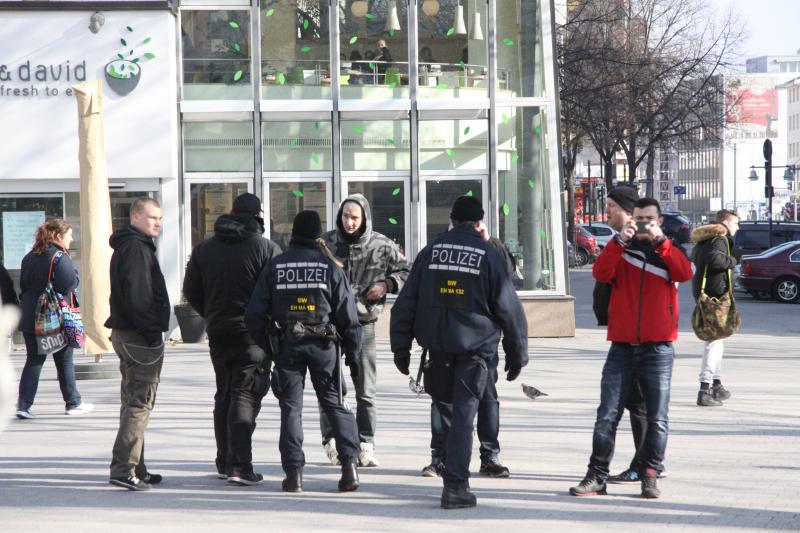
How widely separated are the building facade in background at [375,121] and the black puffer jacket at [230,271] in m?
10.8

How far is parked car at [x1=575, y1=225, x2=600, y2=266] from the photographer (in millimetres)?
43572

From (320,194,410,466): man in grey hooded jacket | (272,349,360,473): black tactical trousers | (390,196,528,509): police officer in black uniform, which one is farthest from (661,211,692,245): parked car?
(390,196,528,509): police officer in black uniform

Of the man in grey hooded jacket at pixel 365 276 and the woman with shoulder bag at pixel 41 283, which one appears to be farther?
the woman with shoulder bag at pixel 41 283

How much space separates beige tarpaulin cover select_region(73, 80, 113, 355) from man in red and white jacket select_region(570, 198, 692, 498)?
7261 mm

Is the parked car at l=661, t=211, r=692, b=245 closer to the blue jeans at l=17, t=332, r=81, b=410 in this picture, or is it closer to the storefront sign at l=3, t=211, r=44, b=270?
the storefront sign at l=3, t=211, r=44, b=270

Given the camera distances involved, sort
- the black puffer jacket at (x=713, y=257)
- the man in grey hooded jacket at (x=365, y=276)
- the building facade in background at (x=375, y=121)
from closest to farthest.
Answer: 1. the man in grey hooded jacket at (x=365, y=276)
2. the black puffer jacket at (x=713, y=257)
3. the building facade in background at (x=375, y=121)

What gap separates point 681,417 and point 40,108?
11105mm

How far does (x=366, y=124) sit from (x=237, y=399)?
460 inches

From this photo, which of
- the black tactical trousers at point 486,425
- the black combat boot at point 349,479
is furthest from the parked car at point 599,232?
the black combat boot at point 349,479

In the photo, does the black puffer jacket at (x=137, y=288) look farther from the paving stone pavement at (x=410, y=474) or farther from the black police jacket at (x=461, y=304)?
the black police jacket at (x=461, y=304)

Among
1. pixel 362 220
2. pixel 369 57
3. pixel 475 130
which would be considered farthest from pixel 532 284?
pixel 362 220

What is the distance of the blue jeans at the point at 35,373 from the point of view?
1123cm

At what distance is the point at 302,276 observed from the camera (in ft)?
25.2

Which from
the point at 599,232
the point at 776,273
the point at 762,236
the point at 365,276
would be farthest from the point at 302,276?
the point at 599,232
